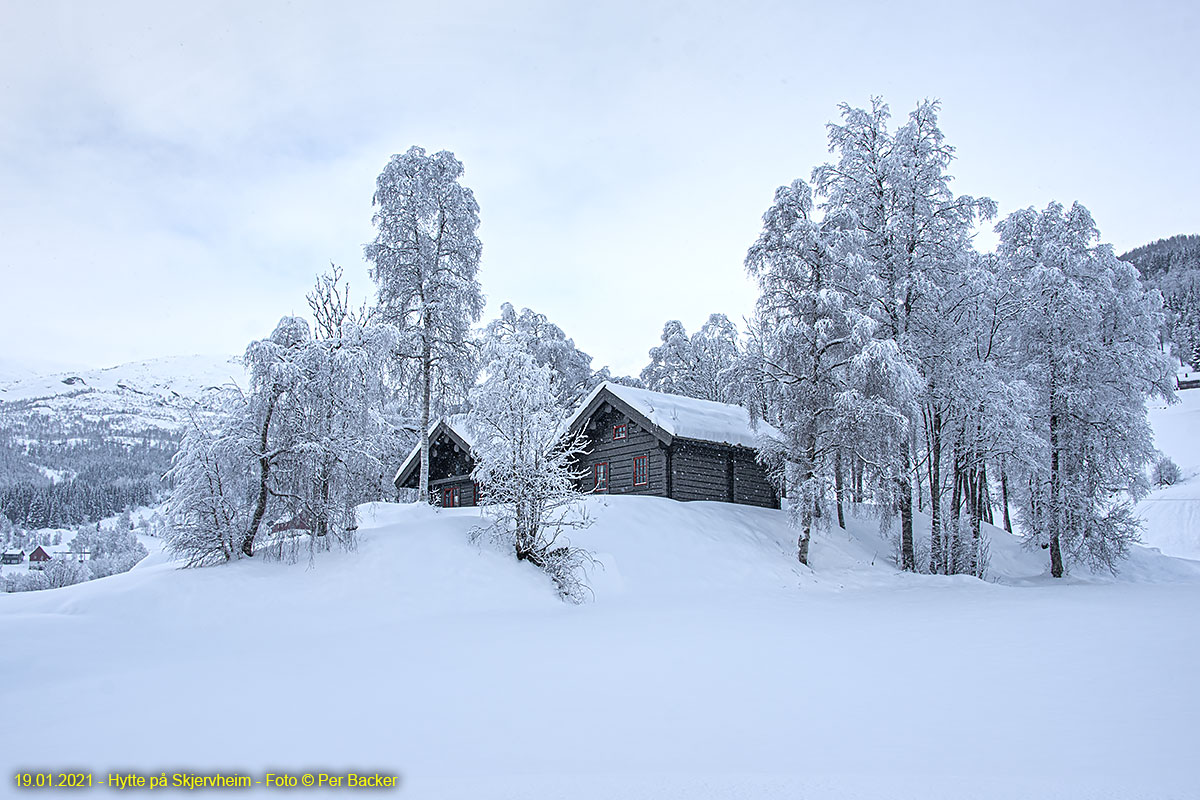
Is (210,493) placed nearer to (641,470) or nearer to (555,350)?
(641,470)

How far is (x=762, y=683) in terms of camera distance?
7.96 meters

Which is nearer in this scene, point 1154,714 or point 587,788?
point 587,788

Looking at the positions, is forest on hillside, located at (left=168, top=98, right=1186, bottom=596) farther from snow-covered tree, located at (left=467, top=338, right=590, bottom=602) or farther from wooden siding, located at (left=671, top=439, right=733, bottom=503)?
wooden siding, located at (left=671, top=439, right=733, bottom=503)

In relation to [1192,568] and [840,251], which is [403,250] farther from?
[1192,568]

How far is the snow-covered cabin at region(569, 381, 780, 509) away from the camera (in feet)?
79.2

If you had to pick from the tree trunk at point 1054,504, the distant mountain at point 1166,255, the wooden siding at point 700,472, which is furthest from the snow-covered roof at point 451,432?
the distant mountain at point 1166,255

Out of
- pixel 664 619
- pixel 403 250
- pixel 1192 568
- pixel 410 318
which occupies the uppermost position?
pixel 403 250

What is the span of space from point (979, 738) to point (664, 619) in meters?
7.46

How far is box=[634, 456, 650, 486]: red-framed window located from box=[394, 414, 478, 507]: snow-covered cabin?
27.0ft

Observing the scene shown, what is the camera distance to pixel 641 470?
82.9ft

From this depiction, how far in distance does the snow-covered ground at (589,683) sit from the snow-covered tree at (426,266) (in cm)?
933

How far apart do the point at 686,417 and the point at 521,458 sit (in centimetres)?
975

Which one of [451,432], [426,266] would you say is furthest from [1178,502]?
[426,266]

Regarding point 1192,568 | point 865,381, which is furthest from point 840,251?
point 1192,568
